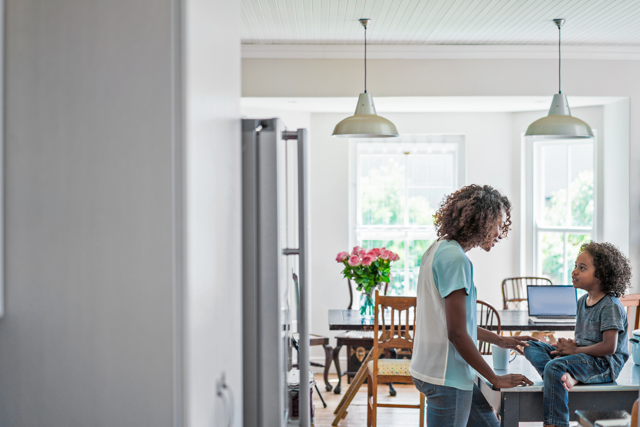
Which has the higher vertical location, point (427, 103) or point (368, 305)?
point (427, 103)

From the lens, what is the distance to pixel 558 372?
169 centimetres

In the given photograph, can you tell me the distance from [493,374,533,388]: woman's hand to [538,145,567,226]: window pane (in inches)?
138

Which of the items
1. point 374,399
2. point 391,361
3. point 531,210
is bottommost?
point 374,399

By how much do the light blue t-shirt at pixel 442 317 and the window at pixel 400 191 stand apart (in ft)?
11.1

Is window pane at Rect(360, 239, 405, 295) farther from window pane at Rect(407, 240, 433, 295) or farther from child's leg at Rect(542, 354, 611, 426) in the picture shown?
child's leg at Rect(542, 354, 611, 426)

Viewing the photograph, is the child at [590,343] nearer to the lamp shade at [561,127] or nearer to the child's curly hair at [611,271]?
the child's curly hair at [611,271]

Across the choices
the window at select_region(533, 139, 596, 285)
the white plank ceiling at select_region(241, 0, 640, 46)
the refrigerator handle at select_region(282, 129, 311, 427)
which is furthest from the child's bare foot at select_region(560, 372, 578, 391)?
the window at select_region(533, 139, 596, 285)

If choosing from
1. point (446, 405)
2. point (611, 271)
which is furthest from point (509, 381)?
point (611, 271)

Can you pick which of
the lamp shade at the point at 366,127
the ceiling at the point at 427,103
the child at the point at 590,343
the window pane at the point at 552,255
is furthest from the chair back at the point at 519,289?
the child at the point at 590,343

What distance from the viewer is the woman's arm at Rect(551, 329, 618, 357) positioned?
1.86 m

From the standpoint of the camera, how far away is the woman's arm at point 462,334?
5.15 ft

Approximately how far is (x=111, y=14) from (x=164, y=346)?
57 cm

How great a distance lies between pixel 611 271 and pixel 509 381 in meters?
0.80

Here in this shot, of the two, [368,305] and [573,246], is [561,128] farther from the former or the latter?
[573,246]
